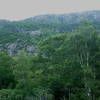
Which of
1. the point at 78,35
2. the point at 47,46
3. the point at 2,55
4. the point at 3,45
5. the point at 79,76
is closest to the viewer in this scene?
the point at 78,35

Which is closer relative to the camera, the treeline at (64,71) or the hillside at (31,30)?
the treeline at (64,71)

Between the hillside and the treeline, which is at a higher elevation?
the hillside

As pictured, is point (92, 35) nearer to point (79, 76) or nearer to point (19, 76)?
point (79, 76)

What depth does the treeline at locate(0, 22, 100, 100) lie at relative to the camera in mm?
13141

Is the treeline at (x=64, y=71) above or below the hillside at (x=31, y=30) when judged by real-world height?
below

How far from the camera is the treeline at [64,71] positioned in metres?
13.1

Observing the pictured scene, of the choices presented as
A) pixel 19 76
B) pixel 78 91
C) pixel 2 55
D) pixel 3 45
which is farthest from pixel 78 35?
pixel 3 45

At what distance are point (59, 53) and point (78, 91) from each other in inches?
130

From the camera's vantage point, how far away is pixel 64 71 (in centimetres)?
1446

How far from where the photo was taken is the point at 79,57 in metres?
13.8

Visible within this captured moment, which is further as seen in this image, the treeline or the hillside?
the hillside

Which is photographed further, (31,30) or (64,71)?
(31,30)

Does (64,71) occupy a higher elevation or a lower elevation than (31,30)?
lower

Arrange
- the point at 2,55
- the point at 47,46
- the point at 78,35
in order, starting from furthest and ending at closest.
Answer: the point at 2,55
the point at 47,46
the point at 78,35
